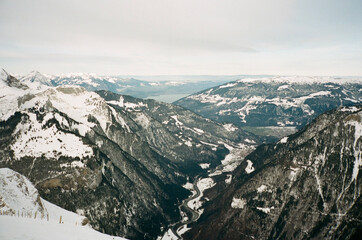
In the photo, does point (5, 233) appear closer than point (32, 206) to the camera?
Yes

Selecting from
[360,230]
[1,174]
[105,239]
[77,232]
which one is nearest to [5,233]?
[77,232]

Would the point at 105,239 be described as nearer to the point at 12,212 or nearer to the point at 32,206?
the point at 12,212

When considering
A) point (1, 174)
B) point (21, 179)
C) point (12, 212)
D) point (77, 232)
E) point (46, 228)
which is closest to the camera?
point (46, 228)

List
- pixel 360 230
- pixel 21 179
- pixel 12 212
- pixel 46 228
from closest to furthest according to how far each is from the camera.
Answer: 1. pixel 46 228
2. pixel 12 212
3. pixel 21 179
4. pixel 360 230

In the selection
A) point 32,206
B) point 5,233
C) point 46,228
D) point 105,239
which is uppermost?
point 5,233

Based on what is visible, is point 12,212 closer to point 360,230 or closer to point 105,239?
point 105,239

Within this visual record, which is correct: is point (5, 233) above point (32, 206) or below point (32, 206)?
above
